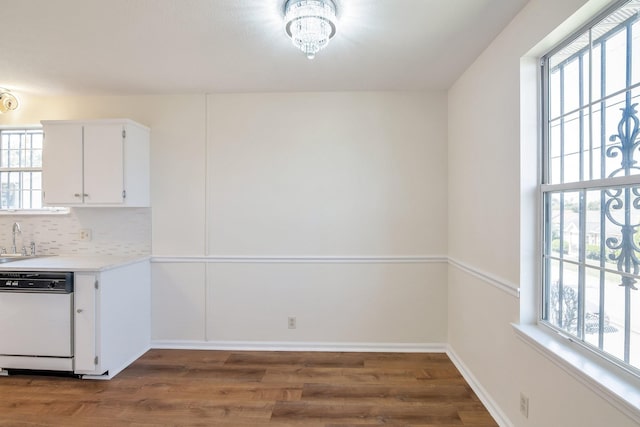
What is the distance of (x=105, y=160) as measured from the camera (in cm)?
299

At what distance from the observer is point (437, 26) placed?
6.75ft

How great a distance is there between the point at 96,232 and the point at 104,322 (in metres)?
1.10

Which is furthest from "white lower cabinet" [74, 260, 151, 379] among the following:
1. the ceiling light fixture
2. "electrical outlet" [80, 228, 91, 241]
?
the ceiling light fixture

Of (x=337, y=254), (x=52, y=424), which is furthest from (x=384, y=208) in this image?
(x=52, y=424)

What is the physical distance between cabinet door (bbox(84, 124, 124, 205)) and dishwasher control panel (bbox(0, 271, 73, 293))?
746 millimetres

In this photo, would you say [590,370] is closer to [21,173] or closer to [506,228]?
[506,228]

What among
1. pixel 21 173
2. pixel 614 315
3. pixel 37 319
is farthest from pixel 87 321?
pixel 614 315

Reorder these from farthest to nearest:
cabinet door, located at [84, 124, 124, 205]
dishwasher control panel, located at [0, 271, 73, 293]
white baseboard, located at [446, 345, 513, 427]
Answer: cabinet door, located at [84, 124, 124, 205], dishwasher control panel, located at [0, 271, 73, 293], white baseboard, located at [446, 345, 513, 427]

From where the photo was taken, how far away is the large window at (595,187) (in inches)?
51.5

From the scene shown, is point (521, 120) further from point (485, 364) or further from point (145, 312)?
point (145, 312)

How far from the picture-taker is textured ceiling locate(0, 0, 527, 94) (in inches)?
74.1

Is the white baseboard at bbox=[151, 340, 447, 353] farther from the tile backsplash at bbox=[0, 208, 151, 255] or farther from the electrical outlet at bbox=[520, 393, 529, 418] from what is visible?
the electrical outlet at bbox=[520, 393, 529, 418]

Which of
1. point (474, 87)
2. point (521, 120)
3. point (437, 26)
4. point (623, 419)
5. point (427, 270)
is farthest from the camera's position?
point (427, 270)

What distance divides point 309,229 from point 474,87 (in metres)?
1.89
